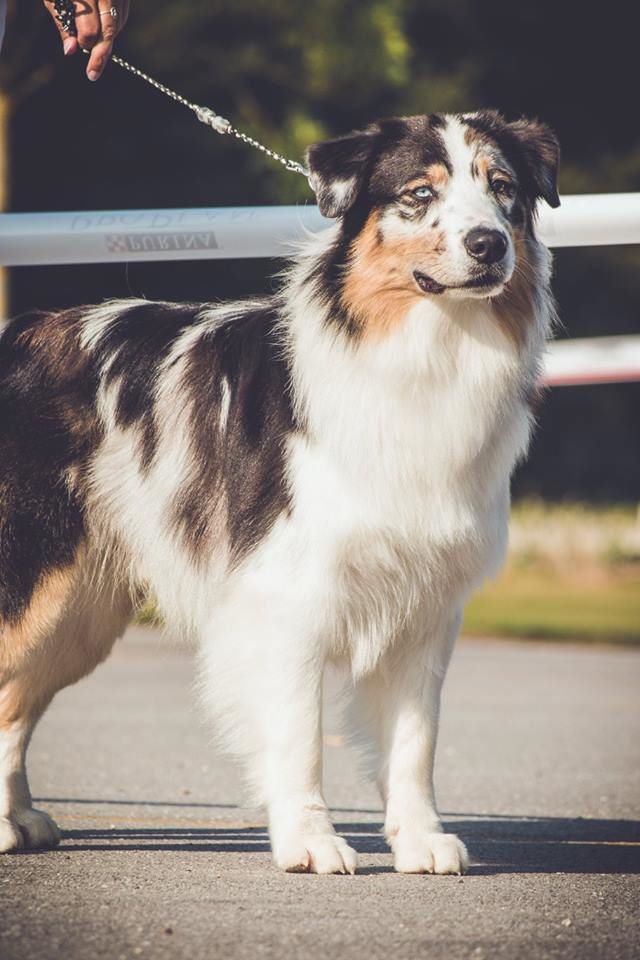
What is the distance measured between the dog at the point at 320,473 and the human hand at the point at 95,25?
0.82m

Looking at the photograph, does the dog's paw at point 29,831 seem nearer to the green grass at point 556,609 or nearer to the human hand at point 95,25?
the human hand at point 95,25

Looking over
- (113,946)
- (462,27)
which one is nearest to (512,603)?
(113,946)

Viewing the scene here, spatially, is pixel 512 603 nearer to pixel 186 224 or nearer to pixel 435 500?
pixel 186 224

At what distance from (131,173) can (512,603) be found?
1001 cm

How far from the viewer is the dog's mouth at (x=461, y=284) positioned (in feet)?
14.2

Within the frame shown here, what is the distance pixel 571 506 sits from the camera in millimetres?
21484

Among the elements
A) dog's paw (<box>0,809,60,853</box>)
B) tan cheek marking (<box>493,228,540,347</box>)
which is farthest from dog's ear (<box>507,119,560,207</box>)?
dog's paw (<box>0,809,60,853</box>)

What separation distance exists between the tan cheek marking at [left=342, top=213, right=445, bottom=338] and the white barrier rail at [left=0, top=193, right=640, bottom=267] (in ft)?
3.25

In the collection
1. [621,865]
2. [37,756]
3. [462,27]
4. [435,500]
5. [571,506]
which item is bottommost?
[571,506]

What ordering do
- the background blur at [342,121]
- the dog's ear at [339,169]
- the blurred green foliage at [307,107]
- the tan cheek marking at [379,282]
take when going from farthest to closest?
the blurred green foliage at [307,107]
the background blur at [342,121]
the dog's ear at [339,169]
the tan cheek marking at [379,282]

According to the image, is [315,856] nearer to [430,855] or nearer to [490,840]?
[430,855]

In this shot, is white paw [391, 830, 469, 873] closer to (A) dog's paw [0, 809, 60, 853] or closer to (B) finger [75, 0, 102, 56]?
(A) dog's paw [0, 809, 60, 853]

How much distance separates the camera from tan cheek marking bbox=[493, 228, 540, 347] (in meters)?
4.58

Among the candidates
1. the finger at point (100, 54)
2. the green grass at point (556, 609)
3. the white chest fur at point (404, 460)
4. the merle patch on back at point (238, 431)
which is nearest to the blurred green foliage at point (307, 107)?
the green grass at point (556, 609)
